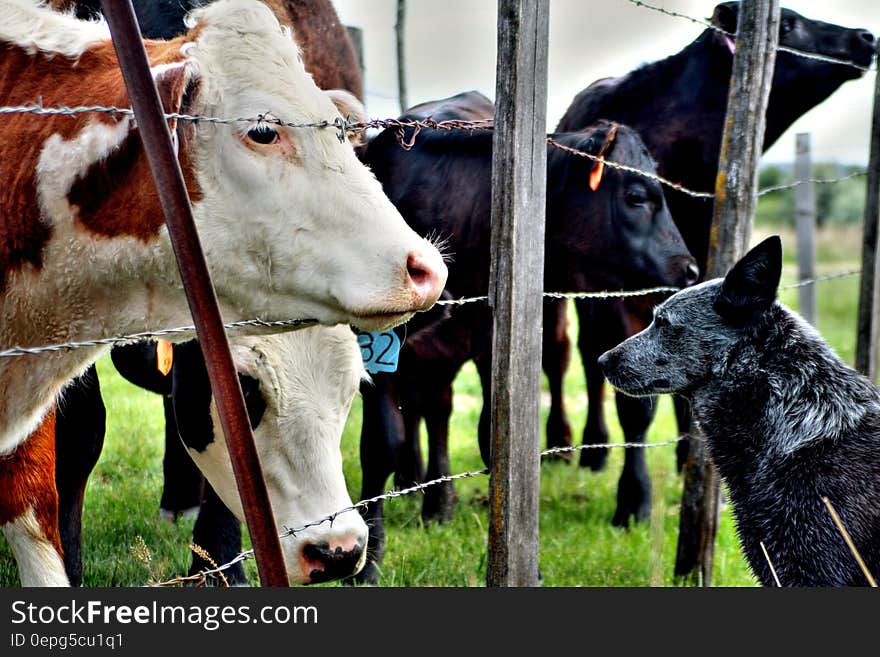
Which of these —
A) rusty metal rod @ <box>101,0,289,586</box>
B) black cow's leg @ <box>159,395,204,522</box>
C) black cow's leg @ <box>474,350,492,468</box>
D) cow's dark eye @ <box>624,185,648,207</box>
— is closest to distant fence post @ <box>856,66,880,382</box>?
cow's dark eye @ <box>624,185,648,207</box>

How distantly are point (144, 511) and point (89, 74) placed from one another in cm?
292

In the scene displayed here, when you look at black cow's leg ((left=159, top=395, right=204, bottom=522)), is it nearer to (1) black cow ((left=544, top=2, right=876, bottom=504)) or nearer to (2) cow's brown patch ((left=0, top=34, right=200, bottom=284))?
(1) black cow ((left=544, top=2, right=876, bottom=504))

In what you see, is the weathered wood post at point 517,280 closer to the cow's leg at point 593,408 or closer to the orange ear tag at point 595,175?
the orange ear tag at point 595,175

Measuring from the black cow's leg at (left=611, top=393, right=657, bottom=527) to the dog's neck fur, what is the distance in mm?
1863

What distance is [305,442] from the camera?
10.7 ft

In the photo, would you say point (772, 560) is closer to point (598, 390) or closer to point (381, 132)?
point (381, 132)

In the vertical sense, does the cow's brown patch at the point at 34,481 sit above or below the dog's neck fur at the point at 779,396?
below

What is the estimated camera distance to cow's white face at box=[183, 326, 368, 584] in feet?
10.3

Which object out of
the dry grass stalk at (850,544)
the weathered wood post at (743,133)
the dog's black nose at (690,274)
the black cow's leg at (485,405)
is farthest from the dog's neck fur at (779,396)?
the black cow's leg at (485,405)

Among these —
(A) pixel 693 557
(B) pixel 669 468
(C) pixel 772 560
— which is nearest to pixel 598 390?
(B) pixel 669 468

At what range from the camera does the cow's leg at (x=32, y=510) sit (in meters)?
3.04

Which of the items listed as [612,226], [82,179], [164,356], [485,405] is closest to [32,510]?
[164,356]

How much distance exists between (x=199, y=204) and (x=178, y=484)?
9.03 ft

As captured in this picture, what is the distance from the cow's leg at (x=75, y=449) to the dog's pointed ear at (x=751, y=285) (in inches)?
90.6
